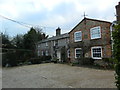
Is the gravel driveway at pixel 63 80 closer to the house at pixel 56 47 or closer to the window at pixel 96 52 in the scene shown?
the window at pixel 96 52

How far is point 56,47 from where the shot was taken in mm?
30406

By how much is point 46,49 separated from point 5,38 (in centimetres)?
1314

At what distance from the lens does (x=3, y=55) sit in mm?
26203

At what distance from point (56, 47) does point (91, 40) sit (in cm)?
1181

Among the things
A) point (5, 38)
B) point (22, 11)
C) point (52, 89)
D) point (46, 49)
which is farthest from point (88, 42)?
point (5, 38)

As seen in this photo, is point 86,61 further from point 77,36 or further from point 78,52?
point 77,36

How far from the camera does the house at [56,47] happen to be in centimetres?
2671

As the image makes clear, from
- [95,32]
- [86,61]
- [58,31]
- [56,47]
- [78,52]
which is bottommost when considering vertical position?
[86,61]

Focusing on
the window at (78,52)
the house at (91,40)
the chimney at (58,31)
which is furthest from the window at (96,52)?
the chimney at (58,31)

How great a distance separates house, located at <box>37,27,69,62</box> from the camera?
1052 inches

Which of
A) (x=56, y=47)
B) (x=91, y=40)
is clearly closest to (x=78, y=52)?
(x=91, y=40)

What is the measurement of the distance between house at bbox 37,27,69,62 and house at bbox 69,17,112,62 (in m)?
2.63

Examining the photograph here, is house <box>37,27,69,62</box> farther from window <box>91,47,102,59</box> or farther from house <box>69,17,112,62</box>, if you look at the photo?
window <box>91,47,102,59</box>

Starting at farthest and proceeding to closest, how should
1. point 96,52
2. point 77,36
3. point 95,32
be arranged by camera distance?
point 77,36 < point 95,32 < point 96,52
